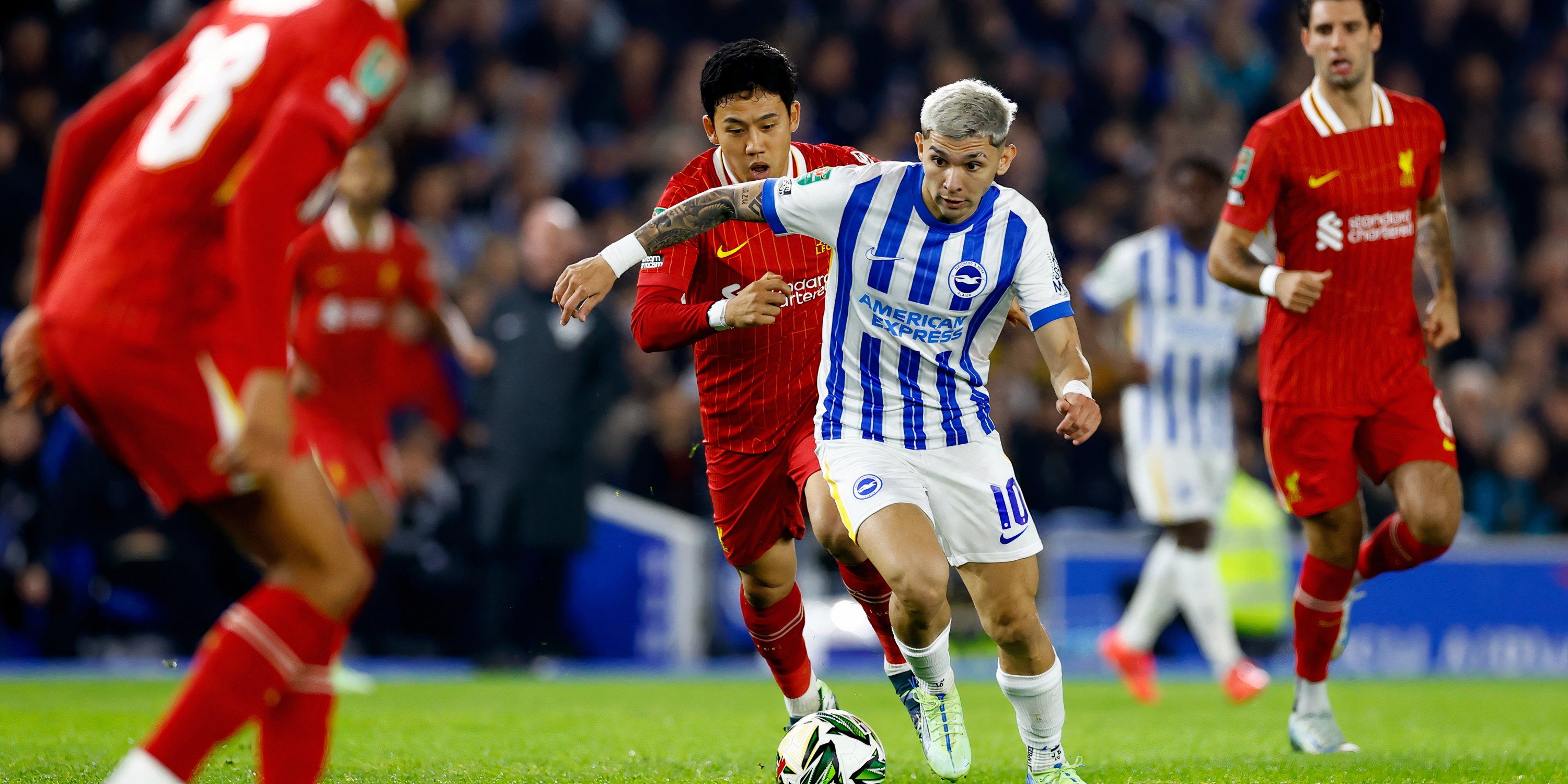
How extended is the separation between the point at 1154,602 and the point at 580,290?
562 cm

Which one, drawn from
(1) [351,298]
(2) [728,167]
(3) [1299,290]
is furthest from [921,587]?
(1) [351,298]

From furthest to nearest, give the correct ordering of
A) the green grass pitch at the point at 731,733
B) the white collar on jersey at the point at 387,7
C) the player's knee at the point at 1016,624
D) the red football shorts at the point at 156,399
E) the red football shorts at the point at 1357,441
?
the red football shorts at the point at 1357,441 → the green grass pitch at the point at 731,733 → the player's knee at the point at 1016,624 → the white collar on jersey at the point at 387,7 → the red football shorts at the point at 156,399

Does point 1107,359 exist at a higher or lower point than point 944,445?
lower

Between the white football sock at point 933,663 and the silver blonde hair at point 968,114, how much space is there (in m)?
1.55

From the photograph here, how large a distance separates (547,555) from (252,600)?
24.6 feet

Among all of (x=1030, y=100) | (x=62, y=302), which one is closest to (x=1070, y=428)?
(x=62, y=302)

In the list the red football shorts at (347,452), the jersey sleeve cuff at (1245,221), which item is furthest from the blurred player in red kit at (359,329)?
the jersey sleeve cuff at (1245,221)

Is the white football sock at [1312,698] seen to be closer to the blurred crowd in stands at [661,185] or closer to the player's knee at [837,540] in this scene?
the player's knee at [837,540]

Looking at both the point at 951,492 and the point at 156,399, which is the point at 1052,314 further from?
the point at 156,399

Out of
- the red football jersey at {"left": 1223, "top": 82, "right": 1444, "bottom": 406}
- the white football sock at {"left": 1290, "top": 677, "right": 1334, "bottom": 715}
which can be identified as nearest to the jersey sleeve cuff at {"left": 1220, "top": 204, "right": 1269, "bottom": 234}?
the red football jersey at {"left": 1223, "top": 82, "right": 1444, "bottom": 406}

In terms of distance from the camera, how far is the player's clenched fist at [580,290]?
439cm

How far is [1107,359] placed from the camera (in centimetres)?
923

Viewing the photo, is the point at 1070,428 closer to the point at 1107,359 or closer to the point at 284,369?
the point at 284,369

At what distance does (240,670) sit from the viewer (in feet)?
10.5
